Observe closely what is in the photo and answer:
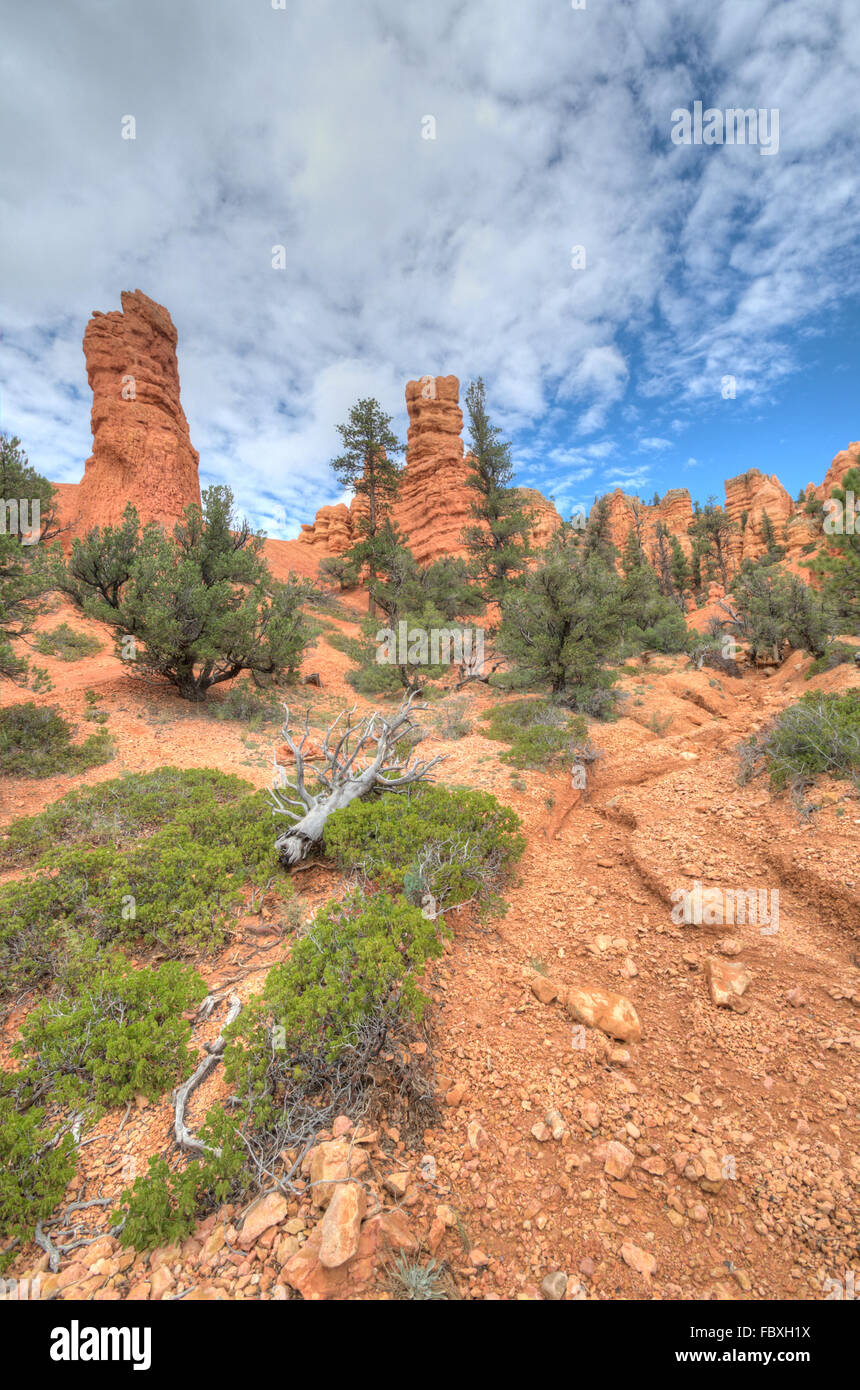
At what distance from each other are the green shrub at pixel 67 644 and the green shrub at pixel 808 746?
19.6m

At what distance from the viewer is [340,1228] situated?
1979mm

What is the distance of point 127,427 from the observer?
2445 centimetres

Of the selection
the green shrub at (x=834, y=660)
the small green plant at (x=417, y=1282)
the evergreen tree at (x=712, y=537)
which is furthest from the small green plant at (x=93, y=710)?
the evergreen tree at (x=712, y=537)

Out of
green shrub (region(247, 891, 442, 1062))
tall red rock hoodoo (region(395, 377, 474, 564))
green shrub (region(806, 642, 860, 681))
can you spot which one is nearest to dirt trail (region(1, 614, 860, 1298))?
green shrub (region(247, 891, 442, 1062))

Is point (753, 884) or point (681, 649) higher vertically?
point (681, 649)

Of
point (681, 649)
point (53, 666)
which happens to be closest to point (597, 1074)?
point (53, 666)

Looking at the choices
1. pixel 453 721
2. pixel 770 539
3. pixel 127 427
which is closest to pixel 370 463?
pixel 127 427

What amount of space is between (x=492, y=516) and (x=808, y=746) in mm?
21866

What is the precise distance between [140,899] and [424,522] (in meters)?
31.8

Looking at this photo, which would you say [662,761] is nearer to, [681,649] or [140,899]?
[140,899]

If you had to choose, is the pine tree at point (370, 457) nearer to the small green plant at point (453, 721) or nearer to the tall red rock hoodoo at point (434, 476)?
the tall red rock hoodoo at point (434, 476)

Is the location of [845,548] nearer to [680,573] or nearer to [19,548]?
[19,548]

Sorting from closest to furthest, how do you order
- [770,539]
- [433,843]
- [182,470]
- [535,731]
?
[433,843] < [535,731] < [182,470] < [770,539]

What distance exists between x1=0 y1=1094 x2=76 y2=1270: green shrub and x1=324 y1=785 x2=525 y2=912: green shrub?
276 centimetres
